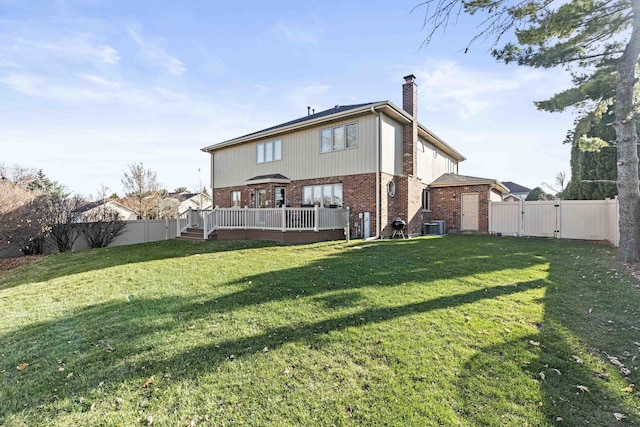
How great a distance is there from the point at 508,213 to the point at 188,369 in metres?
16.7

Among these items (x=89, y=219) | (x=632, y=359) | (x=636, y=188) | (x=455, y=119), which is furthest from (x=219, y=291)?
(x=455, y=119)

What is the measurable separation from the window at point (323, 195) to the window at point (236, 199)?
17.6 ft

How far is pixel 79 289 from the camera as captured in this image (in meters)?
6.41

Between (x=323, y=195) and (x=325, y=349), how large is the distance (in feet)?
36.6

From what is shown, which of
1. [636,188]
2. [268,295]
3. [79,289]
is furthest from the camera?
[636,188]

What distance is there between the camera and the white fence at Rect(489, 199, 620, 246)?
12852 millimetres

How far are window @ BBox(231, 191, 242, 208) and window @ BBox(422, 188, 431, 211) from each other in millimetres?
10832

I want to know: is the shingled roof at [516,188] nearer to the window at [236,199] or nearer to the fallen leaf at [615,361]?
the window at [236,199]

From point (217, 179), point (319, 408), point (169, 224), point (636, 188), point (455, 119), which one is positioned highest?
point (455, 119)

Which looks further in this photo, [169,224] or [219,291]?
[169,224]

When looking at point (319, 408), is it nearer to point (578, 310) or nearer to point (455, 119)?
point (578, 310)

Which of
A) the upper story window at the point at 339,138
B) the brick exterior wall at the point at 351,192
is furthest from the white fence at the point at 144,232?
the upper story window at the point at 339,138

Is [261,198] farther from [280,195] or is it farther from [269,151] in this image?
[269,151]

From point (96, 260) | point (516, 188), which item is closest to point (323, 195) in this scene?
point (96, 260)
